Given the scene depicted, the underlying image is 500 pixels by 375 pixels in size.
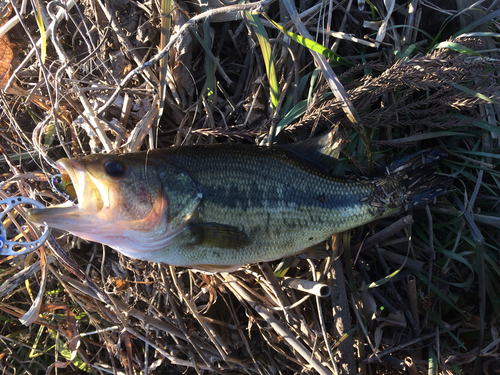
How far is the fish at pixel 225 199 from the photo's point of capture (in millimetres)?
1837

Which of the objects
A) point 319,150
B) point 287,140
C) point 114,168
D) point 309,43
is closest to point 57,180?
point 114,168

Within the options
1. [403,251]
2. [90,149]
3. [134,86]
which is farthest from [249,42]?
[403,251]

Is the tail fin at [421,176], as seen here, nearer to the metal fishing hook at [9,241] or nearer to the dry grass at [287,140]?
the dry grass at [287,140]

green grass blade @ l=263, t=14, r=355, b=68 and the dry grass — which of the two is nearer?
green grass blade @ l=263, t=14, r=355, b=68

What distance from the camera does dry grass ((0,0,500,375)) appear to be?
8.34 ft

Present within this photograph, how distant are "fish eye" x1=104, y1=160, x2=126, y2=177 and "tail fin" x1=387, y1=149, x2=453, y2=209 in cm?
199

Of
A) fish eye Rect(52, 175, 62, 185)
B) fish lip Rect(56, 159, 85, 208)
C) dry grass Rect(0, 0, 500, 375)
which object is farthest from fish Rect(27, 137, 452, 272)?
dry grass Rect(0, 0, 500, 375)

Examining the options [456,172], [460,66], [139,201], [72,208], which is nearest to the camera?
[72,208]

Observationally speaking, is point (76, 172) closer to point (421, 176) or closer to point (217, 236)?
point (217, 236)

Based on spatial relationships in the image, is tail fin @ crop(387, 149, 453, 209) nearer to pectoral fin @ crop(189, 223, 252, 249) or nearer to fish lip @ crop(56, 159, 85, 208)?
pectoral fin @ crop(189, 223, 252, 249)

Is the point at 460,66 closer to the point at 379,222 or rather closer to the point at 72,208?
the point at 379,222

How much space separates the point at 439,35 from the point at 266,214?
88.7 inches

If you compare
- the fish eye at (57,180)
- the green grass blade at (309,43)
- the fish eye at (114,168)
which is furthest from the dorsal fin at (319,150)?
the fish eye at (57,180)

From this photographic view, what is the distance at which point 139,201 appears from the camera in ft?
6.23
